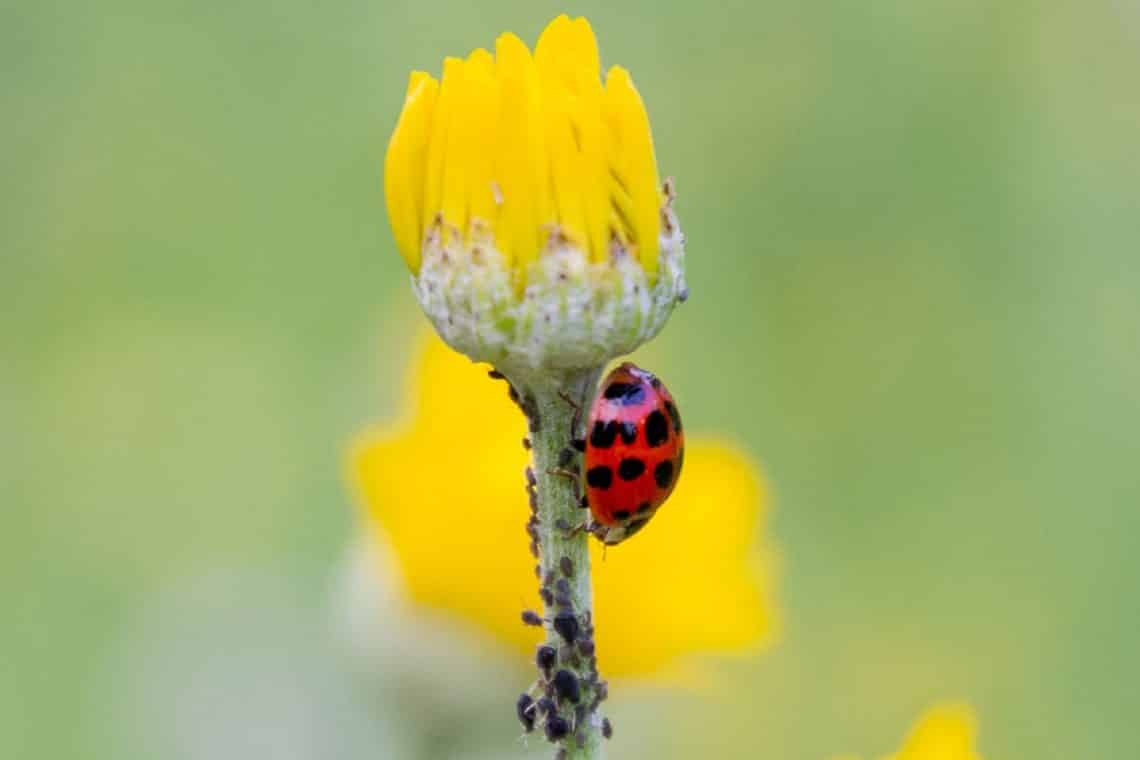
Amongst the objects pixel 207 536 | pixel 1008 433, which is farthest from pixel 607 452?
pixel 1008 433

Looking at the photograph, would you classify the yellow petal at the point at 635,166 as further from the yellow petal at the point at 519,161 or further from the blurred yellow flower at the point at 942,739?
the blurred yellow flower at the point at 942,739

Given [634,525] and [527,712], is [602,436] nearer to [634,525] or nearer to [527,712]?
[634,525]

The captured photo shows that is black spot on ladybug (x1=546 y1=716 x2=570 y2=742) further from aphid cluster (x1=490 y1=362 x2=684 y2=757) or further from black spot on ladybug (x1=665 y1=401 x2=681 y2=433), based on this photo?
black spot on ladybug (x1=665 y1=401 x2=681 y2=433)

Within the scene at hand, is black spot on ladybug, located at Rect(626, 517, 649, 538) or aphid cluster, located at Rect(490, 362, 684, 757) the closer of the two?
aphid cluster, located at Rect(490, 362, 684, 757)

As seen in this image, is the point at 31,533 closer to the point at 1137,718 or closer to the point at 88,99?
the point at 88,99

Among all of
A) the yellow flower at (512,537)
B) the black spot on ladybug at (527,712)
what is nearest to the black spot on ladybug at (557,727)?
the black spot on ladybug at (527,712)

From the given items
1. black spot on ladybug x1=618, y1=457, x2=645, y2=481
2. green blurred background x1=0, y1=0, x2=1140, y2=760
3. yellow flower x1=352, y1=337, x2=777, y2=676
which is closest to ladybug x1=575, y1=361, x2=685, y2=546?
black spot on ladybug x1=618, y1=457, x2=645, y2=481

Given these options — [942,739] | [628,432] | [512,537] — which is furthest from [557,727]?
[512,537]
